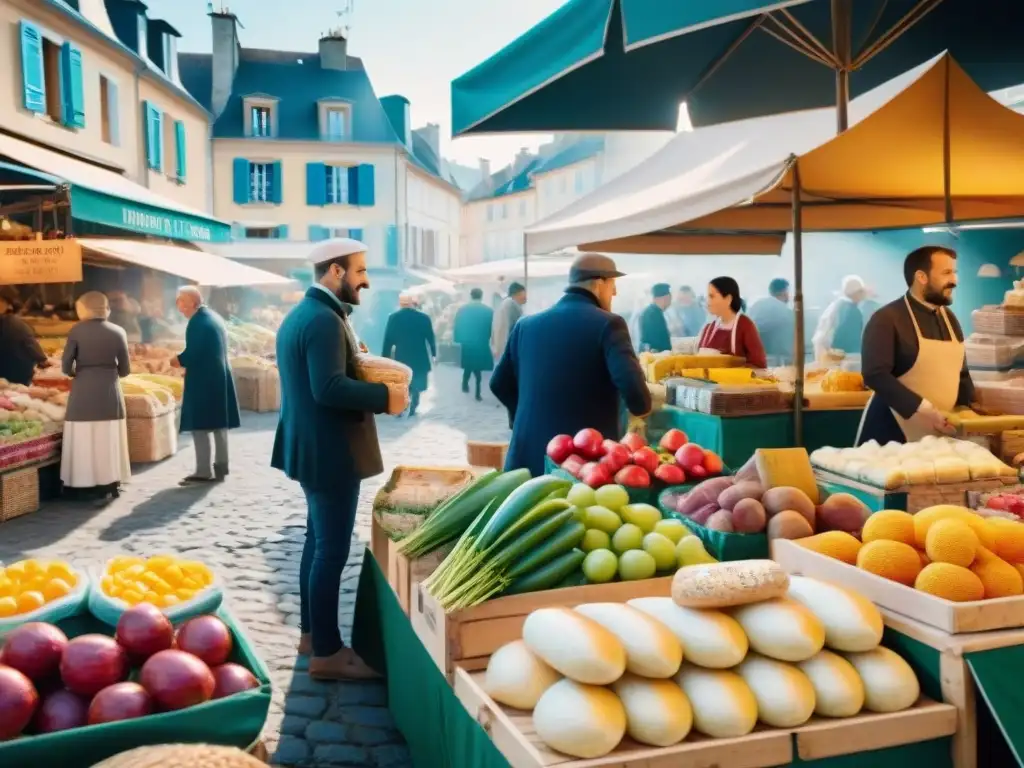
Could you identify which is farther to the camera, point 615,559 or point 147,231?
point 147,231

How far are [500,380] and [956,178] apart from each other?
10.3ft

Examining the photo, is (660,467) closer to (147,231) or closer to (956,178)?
(956,178)

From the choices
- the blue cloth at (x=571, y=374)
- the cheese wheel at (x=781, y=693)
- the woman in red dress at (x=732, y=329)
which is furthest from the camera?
the woman in red dress at (x=732, y=329)

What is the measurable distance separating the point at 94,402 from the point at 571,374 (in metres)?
5.99

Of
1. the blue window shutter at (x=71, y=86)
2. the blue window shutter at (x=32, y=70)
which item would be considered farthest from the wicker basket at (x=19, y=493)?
the blue window shutter at (x=71, y=86)

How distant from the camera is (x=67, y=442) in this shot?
29.2 ft

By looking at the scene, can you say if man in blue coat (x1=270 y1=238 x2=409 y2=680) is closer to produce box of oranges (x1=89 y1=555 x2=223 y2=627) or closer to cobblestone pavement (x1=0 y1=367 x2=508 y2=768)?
cobblestone pavement (x1=0 y1=367 x2=508 y2=768)

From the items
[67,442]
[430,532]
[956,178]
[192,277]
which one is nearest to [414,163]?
[192,277]

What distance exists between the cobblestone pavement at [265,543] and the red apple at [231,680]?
4.28 feet

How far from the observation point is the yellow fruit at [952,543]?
237 centimetres

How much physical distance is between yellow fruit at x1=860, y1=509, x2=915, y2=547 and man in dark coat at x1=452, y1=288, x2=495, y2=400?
587 inches

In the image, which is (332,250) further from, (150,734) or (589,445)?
(150,734)

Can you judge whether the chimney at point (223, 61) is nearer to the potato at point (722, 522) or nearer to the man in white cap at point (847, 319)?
the man in white cap at point (847, 319)

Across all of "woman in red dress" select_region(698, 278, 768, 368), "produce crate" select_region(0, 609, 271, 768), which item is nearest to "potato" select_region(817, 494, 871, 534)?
"produce crate" select_region(0, 609, 271, 768)
